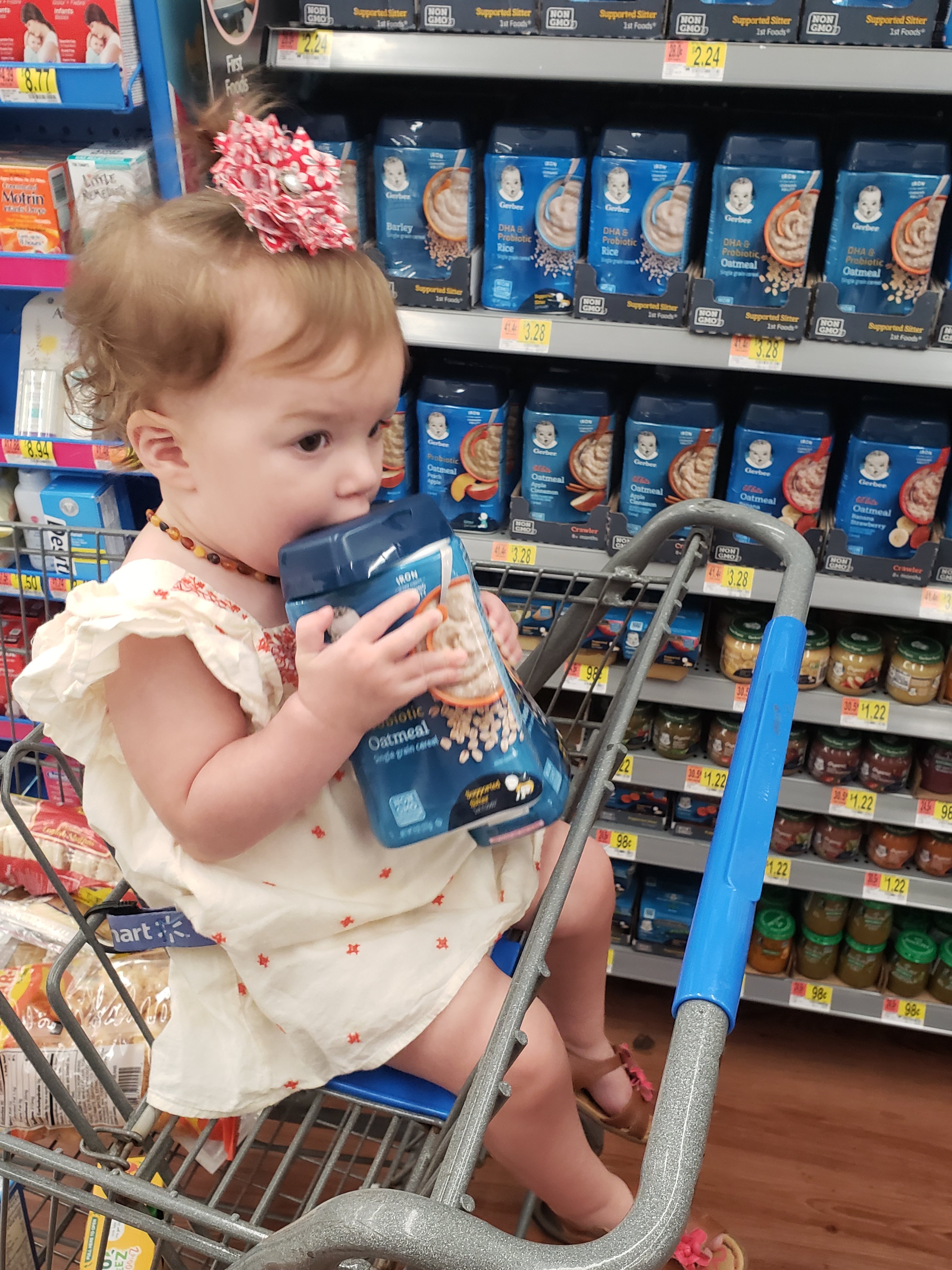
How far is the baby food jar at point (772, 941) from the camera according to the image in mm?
1956

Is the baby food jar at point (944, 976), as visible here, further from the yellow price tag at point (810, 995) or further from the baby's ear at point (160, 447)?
the baby's ear at point (160, 447)

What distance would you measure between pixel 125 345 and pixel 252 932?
1.59 feet

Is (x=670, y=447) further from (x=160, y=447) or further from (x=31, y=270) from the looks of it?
(x=31, y=270)

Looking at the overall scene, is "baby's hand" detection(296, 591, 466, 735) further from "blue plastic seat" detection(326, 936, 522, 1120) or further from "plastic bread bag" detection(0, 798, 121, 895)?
"plastic bread bag" detection(0, 798, 121, 895)

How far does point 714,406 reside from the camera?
1599 mm

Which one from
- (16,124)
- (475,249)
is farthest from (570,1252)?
(16,124)

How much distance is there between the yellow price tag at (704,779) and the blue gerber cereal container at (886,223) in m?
0.81

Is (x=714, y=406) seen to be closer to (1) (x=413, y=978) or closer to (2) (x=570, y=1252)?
(1) (x=413, y=978)

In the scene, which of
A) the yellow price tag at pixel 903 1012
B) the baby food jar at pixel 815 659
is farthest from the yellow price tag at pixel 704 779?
the yellow price tag at pixel 903 1012

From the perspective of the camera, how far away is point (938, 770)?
178cm

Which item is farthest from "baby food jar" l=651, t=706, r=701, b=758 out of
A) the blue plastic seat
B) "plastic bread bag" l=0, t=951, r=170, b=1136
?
the blue plastic seat

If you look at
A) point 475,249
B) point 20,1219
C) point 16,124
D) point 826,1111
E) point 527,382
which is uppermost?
point 16,124

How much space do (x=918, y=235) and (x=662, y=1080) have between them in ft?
4.19

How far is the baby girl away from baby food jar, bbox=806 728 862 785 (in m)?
0.97
